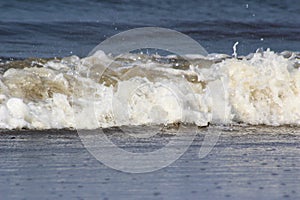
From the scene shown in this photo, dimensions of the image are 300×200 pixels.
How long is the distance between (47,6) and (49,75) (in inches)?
225

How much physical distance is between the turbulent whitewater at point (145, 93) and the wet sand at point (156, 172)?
1.35ft

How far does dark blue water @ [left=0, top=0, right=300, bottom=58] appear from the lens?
11445 mm

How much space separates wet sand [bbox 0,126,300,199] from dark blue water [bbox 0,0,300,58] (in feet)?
12.2

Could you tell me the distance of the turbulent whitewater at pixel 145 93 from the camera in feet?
24.5

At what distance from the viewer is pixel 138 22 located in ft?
43.9

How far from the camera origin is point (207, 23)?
13.3 metres

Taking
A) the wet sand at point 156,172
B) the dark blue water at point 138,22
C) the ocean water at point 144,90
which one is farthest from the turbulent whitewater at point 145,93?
the dark blue water at point 138,22

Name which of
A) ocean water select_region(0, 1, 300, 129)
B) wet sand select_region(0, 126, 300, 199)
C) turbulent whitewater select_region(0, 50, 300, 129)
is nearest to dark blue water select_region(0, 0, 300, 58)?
ocean water select_region(0, 1, 300, 129)

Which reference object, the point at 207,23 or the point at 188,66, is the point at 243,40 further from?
the point at 188,66

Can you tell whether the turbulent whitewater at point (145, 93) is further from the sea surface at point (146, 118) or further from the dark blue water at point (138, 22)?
the dark blue water at point (138, 22)

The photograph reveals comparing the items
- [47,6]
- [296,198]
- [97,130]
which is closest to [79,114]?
[97,130]

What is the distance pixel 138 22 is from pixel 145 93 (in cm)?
570

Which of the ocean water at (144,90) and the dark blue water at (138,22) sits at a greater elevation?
the dark blue water at (138,22)

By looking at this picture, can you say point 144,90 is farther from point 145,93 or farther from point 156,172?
point 156,172
